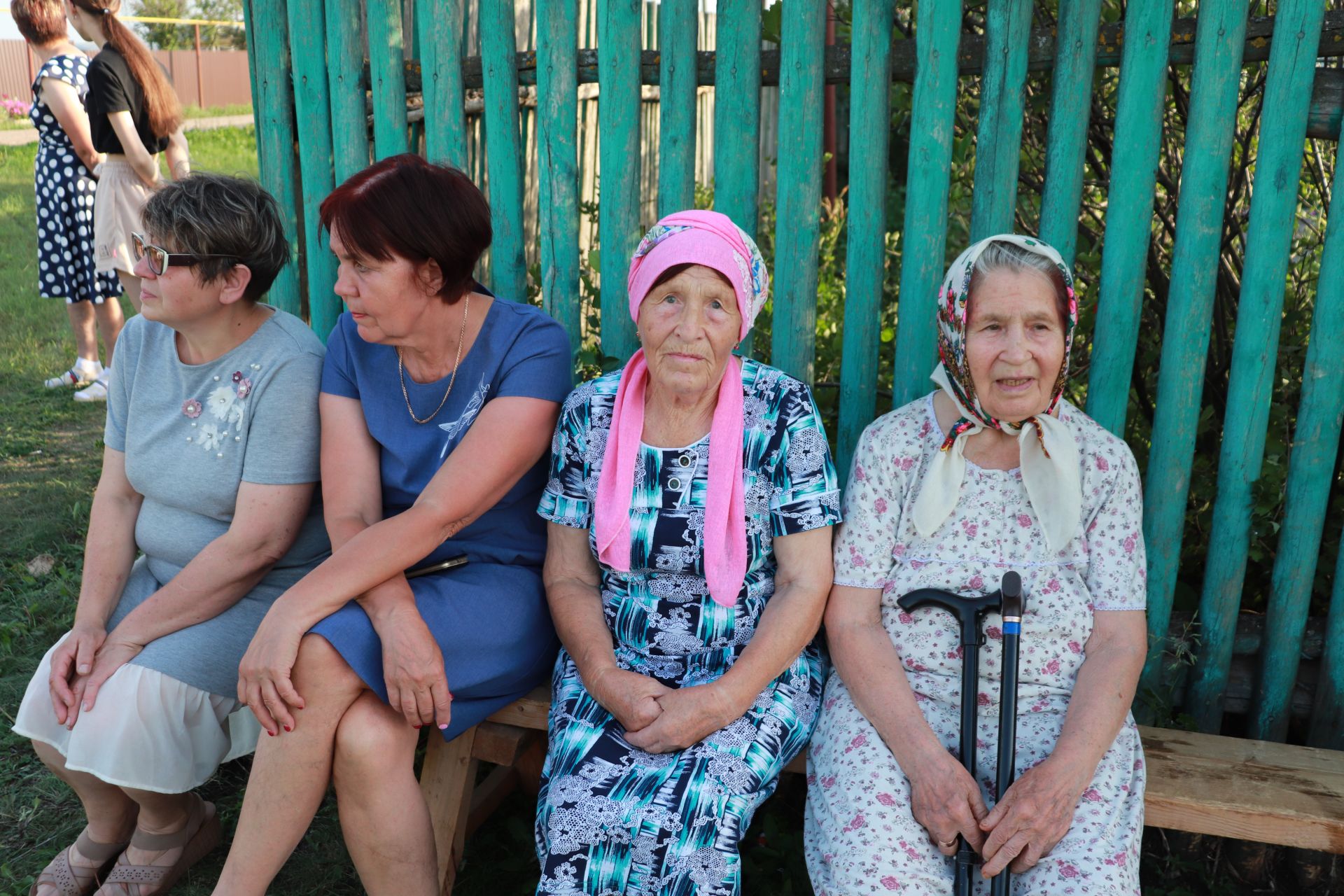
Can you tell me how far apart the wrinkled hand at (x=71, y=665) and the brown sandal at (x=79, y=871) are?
431mm

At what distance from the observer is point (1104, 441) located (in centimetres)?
250

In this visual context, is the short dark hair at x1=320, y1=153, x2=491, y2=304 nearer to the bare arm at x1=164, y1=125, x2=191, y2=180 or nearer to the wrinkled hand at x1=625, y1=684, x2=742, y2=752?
the wrinkled hand at x1=625, y1=684, x2=742, y2=752

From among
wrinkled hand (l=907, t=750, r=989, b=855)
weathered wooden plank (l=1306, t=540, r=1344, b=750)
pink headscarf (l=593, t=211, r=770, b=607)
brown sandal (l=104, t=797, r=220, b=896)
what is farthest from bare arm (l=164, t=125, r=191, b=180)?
weathered wooden plank (l=1306, t=540, r=1344, b=750)

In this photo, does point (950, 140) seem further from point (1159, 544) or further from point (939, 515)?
point (1159, 544)

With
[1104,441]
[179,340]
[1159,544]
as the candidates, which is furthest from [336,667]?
[1159,544]

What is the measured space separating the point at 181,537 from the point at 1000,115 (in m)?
2.31

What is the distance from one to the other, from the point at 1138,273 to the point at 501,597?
5.68 ft

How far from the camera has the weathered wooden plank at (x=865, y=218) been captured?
9.06 ft

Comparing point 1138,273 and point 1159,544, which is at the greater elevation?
point 1138,273

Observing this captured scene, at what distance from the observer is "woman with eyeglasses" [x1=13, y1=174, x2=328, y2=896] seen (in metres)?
2.66

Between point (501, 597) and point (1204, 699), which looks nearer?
point (501, 597)

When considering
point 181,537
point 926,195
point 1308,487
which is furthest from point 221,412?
point 1308,487

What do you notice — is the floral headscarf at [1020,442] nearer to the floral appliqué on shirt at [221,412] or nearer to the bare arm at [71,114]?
the floral appliqué on shirt at [221,412]

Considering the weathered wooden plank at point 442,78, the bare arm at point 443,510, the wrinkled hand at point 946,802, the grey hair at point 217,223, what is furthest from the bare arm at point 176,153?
the wrinkled hand at point 946,802
